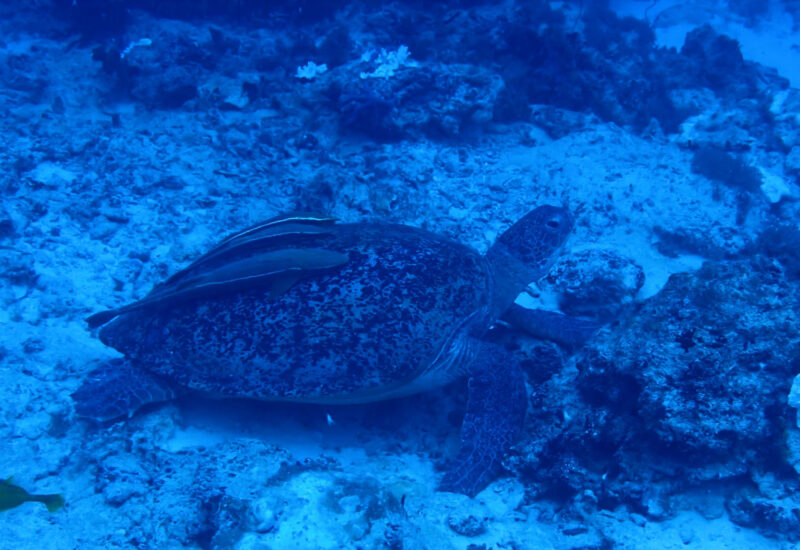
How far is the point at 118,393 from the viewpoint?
3.34m

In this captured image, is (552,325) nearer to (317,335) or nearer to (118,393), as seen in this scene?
(317,335)

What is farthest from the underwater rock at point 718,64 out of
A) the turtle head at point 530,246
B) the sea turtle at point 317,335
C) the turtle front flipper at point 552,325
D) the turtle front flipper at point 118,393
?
the turtle front flipper at point 118,393

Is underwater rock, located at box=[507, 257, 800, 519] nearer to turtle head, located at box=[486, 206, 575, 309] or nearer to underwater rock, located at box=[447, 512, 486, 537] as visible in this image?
underwater rock, located at box=[447, 512, 486, 537]

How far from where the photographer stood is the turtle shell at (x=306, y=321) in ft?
10.8

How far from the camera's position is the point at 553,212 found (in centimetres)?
471

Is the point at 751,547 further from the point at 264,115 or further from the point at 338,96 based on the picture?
the point at 264,115

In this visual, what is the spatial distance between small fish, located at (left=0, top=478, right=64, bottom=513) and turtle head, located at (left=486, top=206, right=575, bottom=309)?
350cm

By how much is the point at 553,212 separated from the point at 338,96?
3687 mm

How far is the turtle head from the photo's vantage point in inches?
175

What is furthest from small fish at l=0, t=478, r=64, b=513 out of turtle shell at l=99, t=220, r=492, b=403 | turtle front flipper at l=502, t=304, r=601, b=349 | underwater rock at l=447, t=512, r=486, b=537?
turtle front flipper at l=502, t=304, r=601, b=349

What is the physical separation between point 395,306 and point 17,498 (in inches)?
95.1

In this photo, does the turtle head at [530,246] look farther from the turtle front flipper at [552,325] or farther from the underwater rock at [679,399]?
the underwater rock at [679,399]

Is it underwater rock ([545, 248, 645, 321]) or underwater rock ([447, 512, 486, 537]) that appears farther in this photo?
underwater rock ([545, 248, 645, 321])

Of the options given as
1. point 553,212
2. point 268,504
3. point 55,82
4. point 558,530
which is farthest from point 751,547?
point 55,82
